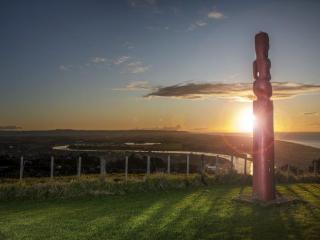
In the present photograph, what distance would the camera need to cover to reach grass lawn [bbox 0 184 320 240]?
37.3ft

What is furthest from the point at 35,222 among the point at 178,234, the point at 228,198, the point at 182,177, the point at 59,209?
the point at 182,177

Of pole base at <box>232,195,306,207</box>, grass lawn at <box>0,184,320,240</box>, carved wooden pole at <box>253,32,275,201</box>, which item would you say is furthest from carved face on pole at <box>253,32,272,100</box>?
grass lawn at <box>0,184,320,240</box>

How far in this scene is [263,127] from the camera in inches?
647

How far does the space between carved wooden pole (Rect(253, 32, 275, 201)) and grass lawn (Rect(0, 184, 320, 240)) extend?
129 centimetres

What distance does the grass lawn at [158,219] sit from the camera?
11.4 meters

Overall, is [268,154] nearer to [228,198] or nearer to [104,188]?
[228,198]

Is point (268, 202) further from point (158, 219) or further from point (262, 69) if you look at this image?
point (262, 69)

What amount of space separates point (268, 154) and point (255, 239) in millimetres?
6365

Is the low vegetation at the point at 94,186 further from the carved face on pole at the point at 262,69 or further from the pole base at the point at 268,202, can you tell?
the carved face on pole at the point at 262,69

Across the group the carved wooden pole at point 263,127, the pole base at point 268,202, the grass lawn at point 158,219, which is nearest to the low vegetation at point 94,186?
the grass lawn at point 158,219

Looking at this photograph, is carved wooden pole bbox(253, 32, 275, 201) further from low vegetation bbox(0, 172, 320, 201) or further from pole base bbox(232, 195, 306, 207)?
low vegetation bbox(0, 172, 320, 201)

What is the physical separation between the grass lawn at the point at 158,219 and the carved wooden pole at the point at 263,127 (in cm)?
129

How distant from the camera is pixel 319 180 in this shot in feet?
96.6

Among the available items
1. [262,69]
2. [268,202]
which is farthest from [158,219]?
[262,69]
